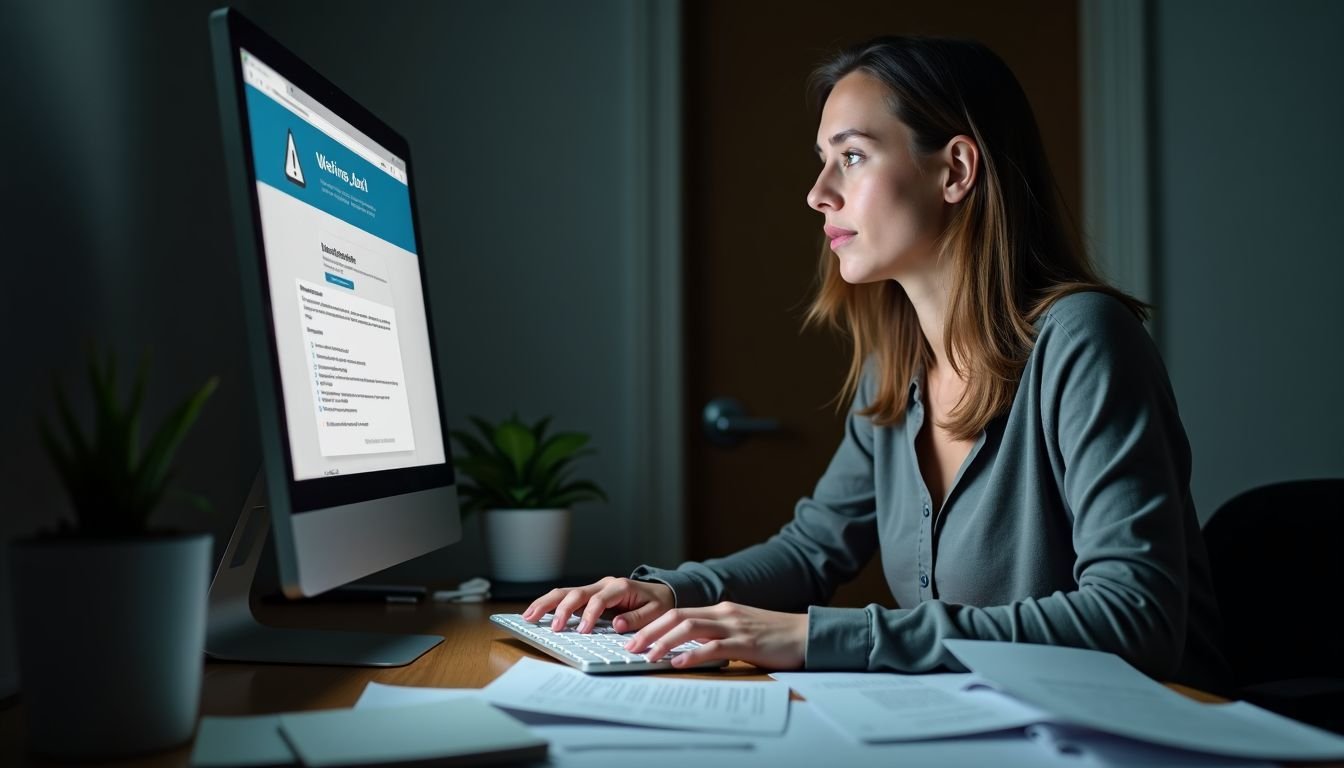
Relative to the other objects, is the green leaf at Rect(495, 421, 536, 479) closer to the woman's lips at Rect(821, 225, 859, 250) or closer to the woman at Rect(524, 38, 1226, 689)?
the woman at Rect(524, 38, 1226, 689)

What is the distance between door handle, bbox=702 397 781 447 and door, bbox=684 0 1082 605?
15 mm

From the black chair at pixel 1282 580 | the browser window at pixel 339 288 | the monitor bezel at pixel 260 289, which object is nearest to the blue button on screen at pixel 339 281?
the browser window at pixel 339 288

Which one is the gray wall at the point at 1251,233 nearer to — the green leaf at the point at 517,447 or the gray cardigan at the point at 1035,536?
the gray cardigan at the point at 1035,536

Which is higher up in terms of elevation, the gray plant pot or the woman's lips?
the woman's lips

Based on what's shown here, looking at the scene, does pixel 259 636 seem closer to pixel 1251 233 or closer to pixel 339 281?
pixel 339 281

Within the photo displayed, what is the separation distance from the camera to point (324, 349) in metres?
0.91

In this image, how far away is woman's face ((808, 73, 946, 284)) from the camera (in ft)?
4.32

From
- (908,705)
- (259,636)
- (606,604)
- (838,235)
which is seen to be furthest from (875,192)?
(259,636)

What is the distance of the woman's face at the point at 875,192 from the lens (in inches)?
51.8

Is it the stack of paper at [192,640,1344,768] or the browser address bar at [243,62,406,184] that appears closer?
the stack of paper at [192,640,1344,768]

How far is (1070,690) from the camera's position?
2.26 feet

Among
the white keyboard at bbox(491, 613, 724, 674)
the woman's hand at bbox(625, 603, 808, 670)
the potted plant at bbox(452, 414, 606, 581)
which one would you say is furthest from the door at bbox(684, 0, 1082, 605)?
the woman's hand at bbox(625, 603, 808, 670)

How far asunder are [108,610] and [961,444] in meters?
1.00

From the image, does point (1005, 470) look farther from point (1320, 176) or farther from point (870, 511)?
point (1320, 176)
